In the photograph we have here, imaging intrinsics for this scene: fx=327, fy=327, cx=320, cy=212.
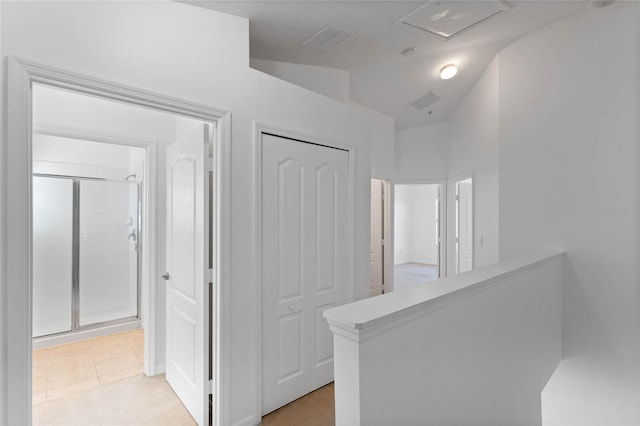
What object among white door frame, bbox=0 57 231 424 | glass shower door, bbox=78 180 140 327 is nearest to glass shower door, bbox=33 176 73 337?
glass shower door, bbox=78 180 140 327

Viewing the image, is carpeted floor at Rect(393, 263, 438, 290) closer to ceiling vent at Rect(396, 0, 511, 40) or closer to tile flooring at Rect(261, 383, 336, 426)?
tile flooring at Rect(261, 383, 336, 426)

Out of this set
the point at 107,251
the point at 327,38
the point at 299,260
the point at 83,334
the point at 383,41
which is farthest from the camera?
the point at 107,251

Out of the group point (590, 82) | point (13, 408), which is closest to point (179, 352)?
point (13, 408)

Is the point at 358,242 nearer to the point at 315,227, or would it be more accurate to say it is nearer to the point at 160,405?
the point at 315,227

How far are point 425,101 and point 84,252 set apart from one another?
15.2 feet

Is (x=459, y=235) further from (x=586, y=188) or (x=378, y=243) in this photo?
(x=586, y=188)

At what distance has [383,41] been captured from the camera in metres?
2.81

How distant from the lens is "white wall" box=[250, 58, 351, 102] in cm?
298

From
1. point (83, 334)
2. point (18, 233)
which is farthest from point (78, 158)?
point (18, 233)

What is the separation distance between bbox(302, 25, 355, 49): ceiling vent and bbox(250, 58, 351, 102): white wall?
414 mm

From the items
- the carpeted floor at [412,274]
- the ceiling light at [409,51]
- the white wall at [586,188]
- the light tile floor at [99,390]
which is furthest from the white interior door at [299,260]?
the carpeted floor at [412,274]

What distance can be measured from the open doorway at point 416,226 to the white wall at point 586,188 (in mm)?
5707

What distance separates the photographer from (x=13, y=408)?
1344 mm

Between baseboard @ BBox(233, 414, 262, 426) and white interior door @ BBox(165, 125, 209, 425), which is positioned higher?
white interior door @ BBox(165, 125, 209, 425)
